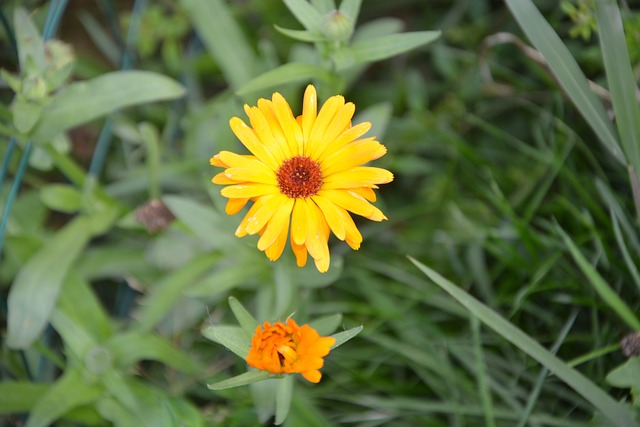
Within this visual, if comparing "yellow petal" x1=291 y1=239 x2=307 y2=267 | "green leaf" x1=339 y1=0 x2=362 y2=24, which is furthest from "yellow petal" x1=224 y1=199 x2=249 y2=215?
"green leaf" x1=339 y1=0 x2=362 y2=24

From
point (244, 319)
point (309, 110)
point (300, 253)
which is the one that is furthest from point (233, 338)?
point (309, 110)

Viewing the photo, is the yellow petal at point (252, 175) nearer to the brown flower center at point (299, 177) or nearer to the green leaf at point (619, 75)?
the brown flower center at point (299, 177)

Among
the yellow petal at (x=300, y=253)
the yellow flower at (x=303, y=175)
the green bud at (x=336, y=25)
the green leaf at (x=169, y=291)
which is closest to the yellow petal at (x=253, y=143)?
the yellow flower at (x=303, y=175)

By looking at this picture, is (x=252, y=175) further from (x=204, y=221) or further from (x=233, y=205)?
(x=204, y=221)

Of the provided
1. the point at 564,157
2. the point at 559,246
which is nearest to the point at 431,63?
the point at 564,157

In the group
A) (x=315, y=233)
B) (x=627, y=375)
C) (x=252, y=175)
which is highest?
(x=252, y=175)

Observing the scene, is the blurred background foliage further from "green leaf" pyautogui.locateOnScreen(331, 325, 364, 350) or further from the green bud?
"green leaf" pyautogui.locateOnScreen(331, 325, 364, 350)

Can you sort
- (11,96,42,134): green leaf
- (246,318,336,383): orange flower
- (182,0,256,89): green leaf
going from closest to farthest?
(246,318,336,383): orange flower, (11,96,42,134): green leaf, (182,0,256,89): green leaf
